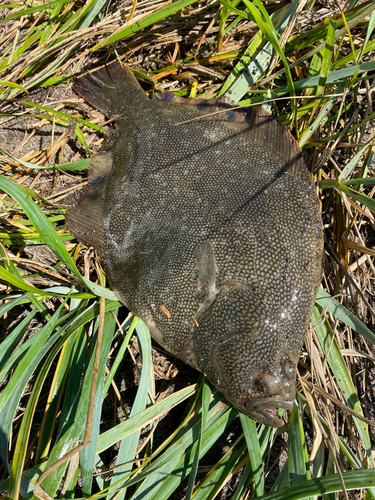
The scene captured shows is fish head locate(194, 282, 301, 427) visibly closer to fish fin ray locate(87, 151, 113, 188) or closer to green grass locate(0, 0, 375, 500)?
green grass locate(0, 0, 375, 500)

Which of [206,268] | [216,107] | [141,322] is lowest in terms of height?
[141,322]

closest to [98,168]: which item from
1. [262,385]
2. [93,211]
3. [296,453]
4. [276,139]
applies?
[93,211]

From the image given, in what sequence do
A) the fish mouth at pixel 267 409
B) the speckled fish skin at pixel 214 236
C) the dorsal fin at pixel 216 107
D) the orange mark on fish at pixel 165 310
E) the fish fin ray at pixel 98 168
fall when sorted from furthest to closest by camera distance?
1. the fish fin ray at pixel 98 168
2. the dorsal fin at pixel 216 107
3. the orange mark on fish at pixel 165 310
4. the speckled fish skin at pixel 214 236
5. the fish mouth at pixel 267 409

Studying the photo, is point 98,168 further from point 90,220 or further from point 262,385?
point 262,385

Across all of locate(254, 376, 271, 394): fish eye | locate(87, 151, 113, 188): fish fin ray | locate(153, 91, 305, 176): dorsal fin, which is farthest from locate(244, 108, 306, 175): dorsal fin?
locate(254, 376, 271, 394): fish eye

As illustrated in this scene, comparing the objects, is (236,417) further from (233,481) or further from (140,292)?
(140,292)

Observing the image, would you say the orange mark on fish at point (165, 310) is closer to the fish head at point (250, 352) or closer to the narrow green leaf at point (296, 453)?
the fish head at point (250, 352)

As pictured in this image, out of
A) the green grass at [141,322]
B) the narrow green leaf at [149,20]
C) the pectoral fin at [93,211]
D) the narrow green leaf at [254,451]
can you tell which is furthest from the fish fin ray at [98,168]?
the narrow green leaf at [254,451]
